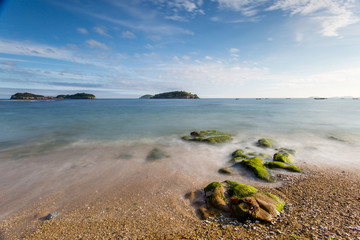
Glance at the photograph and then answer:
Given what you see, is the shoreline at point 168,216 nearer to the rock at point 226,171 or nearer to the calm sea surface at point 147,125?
the rock at point 226,171

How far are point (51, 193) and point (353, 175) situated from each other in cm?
1587

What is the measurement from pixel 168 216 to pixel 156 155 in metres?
7.03

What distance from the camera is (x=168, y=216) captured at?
19.5 ft

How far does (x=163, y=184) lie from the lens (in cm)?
841

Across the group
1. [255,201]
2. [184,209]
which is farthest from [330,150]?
[184,209]

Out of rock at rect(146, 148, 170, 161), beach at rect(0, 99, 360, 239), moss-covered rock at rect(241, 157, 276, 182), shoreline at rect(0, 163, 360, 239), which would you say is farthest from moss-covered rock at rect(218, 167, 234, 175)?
rock at rect(146, 148, 170, 161)

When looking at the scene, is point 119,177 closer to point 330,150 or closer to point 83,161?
point 83,161

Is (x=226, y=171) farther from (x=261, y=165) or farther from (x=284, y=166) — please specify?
(x=284, y=166)

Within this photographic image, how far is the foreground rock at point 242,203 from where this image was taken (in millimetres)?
5442

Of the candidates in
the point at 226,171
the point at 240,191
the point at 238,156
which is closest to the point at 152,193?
the point at 240,191

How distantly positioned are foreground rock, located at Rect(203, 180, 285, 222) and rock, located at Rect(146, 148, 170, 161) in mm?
5739

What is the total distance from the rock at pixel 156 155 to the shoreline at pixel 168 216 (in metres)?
3.77

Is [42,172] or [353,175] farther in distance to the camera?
[42,172]

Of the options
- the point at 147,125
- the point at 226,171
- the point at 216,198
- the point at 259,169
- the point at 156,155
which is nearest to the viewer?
the point at 216,198
